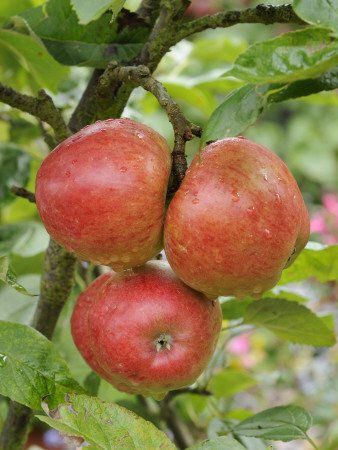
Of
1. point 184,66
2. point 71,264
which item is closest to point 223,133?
point 71,264

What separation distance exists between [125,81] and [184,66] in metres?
0.82

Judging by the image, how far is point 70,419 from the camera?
1.63 ft

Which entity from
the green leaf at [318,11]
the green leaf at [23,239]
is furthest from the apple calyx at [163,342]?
the green leaf at [23,239]

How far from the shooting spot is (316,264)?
71 centimetres

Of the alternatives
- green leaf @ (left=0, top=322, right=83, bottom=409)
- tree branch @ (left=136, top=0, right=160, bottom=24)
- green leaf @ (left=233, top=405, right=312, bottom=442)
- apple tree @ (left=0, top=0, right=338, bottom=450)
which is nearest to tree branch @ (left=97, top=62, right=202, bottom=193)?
apple tree @ (left=0, top=0, right=338, bottom=450)

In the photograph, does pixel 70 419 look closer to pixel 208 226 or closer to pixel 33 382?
pixel 33 382

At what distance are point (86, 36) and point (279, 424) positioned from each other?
0.53m

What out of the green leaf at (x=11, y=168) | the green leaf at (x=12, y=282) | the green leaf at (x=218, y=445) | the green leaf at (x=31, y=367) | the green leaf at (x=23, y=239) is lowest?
the green leaf at (x=23, y=239)

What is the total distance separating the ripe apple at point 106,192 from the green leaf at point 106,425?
14 cm

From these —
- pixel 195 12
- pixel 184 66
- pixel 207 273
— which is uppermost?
pixel 207 273

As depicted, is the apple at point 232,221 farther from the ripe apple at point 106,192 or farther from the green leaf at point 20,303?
the green leaf at point 20,303

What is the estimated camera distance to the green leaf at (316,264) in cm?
69

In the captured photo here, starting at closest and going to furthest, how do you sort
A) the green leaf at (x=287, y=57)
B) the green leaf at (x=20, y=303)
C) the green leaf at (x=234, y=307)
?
1. the green leaf at (x=287, y=57)
2. the green leaf at (x=234, y=307)
3. the green leaf at (x=20, y=303)

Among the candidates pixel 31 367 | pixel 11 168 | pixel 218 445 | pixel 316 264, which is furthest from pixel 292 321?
pixel 11 168
